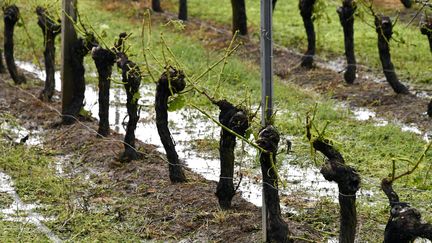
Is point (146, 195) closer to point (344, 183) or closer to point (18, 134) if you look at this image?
point (344, 183)

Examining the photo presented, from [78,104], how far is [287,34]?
7224 mm

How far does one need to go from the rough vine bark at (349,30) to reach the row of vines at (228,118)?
16 mm

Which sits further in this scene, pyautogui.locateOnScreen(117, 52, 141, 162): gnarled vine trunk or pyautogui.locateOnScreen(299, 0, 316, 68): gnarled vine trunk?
pyautogui.locateOnScreen(299, 0, 316, 68): gnarled vine trunk

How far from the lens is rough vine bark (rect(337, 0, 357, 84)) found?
14508mm

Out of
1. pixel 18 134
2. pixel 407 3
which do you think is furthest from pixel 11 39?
pixel 407 3

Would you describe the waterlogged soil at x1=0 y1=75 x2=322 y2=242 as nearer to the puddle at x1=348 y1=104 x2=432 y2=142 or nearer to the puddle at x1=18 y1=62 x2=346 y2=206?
the puddle at x1=18 y1=62 x2=346 y2=206

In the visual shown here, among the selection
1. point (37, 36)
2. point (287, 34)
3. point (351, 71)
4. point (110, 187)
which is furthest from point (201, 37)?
point (110, 187)

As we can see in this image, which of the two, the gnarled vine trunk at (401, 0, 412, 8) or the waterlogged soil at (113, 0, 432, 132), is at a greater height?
the gnarled vine trunk at (401, 0, 412, 8)

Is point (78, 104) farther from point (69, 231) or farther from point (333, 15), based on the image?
point (333, 15)

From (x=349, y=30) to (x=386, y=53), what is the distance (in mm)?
1064

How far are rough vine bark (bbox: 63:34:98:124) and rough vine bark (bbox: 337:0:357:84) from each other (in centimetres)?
441

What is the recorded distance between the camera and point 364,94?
1427 cm

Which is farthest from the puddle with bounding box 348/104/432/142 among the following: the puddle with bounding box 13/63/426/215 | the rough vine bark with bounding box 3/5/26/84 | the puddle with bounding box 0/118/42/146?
the rough vine bark with bounding box 3/5/26/84

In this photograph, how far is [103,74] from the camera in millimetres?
11211
